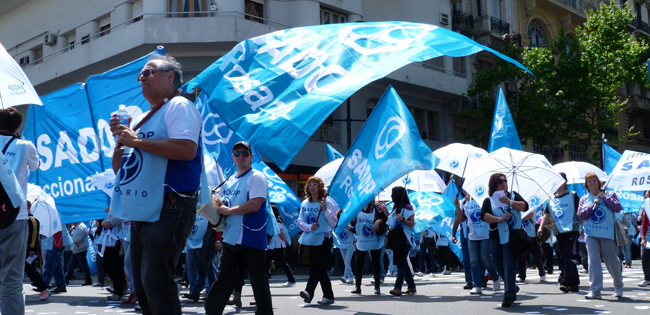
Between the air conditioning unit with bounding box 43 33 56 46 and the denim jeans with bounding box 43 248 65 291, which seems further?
the air conditioning unit with bounding box 43 33 56 46

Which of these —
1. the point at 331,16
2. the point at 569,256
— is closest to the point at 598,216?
the point at 569,256

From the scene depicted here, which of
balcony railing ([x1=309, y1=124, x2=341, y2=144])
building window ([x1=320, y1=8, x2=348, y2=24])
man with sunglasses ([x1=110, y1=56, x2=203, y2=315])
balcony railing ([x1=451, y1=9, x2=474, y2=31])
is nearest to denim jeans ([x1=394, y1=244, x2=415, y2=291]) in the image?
man with sunglasses ([x1=110, y1=56, x2=203, y2=315])

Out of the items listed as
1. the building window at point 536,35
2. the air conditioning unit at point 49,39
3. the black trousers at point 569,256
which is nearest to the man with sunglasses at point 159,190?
the black trousers at point 569,256

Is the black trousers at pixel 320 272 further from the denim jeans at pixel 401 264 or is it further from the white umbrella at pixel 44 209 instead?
the white umbrella at pixel 44 209

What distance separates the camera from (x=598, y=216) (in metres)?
9.65

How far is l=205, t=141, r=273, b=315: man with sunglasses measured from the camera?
6219 millimetres

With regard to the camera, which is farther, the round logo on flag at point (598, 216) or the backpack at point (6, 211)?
the round logo on flag at point (598, 216)

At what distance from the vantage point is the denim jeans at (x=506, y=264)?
880cm

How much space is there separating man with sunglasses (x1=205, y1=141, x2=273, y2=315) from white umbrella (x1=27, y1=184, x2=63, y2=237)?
3.98 metres

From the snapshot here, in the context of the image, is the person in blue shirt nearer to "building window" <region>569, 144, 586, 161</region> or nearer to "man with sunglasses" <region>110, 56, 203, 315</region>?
"man with sunglasses" <region>110, 56, 203, 315</region>

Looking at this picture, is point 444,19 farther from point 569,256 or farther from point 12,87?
point 12,87

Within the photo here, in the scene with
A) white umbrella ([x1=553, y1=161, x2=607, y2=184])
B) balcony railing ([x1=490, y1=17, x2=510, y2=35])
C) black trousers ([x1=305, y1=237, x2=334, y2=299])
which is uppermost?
balcony railing ([x1=490, y1=17, x2=510, y2=35])

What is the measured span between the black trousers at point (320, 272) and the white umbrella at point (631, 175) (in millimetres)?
4638

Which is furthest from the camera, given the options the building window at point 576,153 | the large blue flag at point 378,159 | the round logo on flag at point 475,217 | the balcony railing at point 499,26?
the building window at point 576,153
